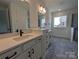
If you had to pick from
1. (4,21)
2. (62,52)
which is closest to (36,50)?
(4,21)

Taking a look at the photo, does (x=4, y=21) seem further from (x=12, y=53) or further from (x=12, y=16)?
(x=12, y=53)

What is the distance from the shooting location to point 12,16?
1773 millimetres

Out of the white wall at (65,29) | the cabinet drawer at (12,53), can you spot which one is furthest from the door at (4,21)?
the white wall at (65,29)

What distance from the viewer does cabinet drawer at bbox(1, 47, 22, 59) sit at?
0.86 m

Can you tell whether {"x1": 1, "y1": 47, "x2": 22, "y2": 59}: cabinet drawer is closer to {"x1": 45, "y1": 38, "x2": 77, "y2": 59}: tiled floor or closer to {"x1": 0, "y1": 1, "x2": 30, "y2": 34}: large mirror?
{"x1": 0, "y1": 1, "x2": 30, "y2": 34}: large mirror

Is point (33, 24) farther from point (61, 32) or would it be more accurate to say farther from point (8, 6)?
point (61, 32)

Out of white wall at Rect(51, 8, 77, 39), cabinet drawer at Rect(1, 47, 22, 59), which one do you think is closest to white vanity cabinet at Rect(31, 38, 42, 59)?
cabinet drawer at Rect(1, 47, 22, 59)

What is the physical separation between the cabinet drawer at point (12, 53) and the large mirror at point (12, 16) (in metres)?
0.67

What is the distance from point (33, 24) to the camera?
286 cm

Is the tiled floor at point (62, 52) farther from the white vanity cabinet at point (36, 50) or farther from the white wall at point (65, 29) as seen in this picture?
the white wall at point (65, 29)

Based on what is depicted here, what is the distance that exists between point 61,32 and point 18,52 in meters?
5.34

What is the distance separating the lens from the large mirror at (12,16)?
1.50 meters

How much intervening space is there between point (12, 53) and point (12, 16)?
3.55ft

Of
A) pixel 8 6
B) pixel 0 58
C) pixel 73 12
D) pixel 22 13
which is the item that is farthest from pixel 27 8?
pixel 73 12
